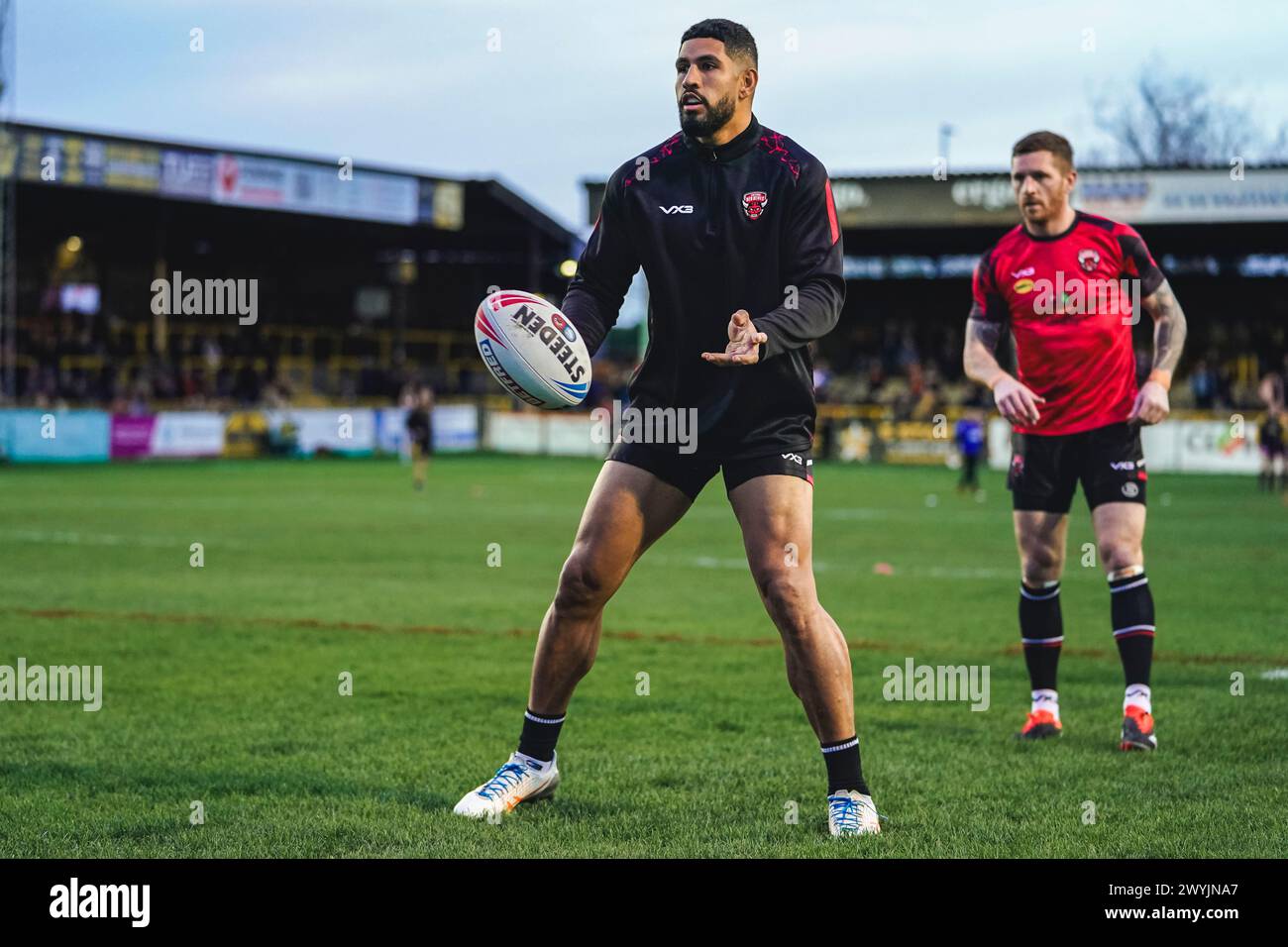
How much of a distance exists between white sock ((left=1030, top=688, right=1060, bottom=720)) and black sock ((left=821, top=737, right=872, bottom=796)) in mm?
2014

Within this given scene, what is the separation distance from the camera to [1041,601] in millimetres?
7348

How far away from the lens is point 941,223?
4497 cm

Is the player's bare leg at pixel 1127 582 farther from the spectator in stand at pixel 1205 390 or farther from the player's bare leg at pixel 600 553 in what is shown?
the spectator in stand at pixel 1205 390

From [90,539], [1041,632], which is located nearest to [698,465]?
[1041,632]

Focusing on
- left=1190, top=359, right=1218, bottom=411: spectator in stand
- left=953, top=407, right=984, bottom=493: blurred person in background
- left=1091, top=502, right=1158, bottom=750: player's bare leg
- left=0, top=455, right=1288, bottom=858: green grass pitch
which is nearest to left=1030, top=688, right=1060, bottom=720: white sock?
left=0, top=455, right=1288, bottom=858: green grass pitch

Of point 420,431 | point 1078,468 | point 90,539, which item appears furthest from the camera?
point 420,431

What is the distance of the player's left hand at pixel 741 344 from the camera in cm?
490

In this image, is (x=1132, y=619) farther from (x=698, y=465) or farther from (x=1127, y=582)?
(x=698, y=465)

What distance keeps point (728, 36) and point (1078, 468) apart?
9.66 feet

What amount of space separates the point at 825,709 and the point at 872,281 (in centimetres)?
5185

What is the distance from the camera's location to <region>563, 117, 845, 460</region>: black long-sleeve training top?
208 inches

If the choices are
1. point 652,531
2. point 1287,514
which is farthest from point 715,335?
point 1287,514
